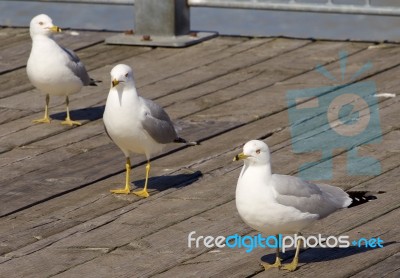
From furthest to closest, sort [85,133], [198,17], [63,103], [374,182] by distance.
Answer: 1. [198,17]
2. [63,103]
3. [85,133]
4. [374,182]

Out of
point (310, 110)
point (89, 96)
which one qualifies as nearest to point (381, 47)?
point (310, 110)

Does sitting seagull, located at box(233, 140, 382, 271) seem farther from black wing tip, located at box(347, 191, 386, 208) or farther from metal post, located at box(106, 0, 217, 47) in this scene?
metal post, located at box(106, 0, 217, 47)

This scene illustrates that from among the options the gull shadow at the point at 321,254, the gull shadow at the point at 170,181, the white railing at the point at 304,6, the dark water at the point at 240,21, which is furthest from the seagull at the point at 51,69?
the dark water at the point at 240,21

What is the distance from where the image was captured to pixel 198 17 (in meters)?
15.2

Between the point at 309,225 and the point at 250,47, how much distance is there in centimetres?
426

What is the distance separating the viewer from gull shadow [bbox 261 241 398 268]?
557cm

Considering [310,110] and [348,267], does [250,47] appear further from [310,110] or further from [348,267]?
[348,267]

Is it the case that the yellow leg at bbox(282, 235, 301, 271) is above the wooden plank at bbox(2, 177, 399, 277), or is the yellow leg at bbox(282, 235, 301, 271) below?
above

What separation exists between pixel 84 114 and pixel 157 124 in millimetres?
1632

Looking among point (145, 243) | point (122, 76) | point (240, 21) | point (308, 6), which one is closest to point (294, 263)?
point (145, 243)

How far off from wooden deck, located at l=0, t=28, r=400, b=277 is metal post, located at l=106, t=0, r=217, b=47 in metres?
0.09

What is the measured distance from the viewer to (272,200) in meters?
5.27

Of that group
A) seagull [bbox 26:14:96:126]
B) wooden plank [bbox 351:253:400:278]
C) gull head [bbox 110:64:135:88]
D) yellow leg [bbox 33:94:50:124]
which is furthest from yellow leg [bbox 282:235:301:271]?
yellow leg [bbox 33:94:50:124]

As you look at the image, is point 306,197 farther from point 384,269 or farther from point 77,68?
point 77,68
